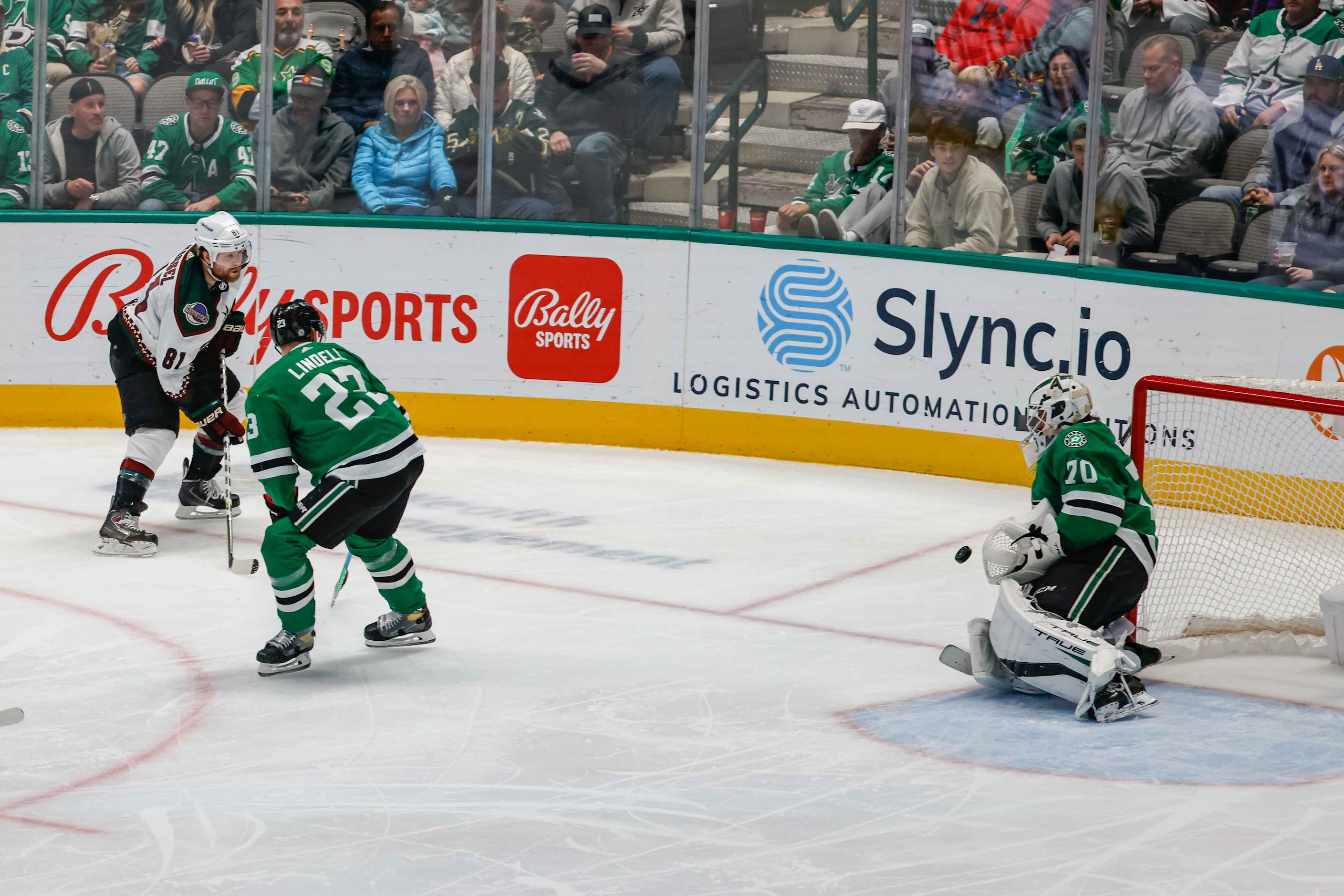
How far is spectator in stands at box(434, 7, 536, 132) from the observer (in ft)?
28.7

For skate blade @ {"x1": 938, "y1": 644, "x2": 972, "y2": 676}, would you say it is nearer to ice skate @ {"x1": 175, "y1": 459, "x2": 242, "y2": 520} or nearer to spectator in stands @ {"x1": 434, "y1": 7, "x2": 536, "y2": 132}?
ice skate @ {"x1": 175, "y1": 459, "x2": 242, "y2": 520}

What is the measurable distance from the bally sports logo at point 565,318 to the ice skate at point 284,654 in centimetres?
396

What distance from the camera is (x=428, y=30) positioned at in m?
8.80

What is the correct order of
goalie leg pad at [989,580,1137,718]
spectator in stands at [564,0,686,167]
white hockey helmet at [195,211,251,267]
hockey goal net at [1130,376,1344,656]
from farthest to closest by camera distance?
spectator in stands at [564,0,686,167] < white hockey helmet at [195,211,251,267] < hockey goal net at [1130,376,1344,656] < goalie leg pad at [989,580,1137,718]

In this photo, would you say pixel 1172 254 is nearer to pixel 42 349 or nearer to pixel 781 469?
pixel 781 469

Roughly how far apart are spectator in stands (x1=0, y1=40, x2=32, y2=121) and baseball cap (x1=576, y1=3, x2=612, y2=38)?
8.97ft

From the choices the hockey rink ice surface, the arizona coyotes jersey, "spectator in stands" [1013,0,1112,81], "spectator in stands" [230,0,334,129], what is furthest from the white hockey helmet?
"spectator in stands" [1013,0,1112,81]

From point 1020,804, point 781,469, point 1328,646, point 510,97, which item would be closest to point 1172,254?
point 781,469

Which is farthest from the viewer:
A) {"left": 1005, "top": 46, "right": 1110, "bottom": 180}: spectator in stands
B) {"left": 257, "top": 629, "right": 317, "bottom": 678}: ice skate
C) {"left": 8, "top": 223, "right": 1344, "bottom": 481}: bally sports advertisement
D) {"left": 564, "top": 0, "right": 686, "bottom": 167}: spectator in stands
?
{"left": 564, "top": 0, "right": 686, "bottom": 167}: spectator in stands

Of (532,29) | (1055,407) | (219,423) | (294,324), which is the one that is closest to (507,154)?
(532,29)

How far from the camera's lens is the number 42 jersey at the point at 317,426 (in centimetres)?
473

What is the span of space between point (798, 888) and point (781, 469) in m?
4.87

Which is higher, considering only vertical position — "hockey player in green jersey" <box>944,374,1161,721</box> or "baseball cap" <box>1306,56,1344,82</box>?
"baseball cap" <box>1306,56,1344,82</box>

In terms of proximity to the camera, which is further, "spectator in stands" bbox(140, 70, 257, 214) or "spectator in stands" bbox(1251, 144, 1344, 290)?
"spectator in stands" bbox(140, 70, 257, 214)
